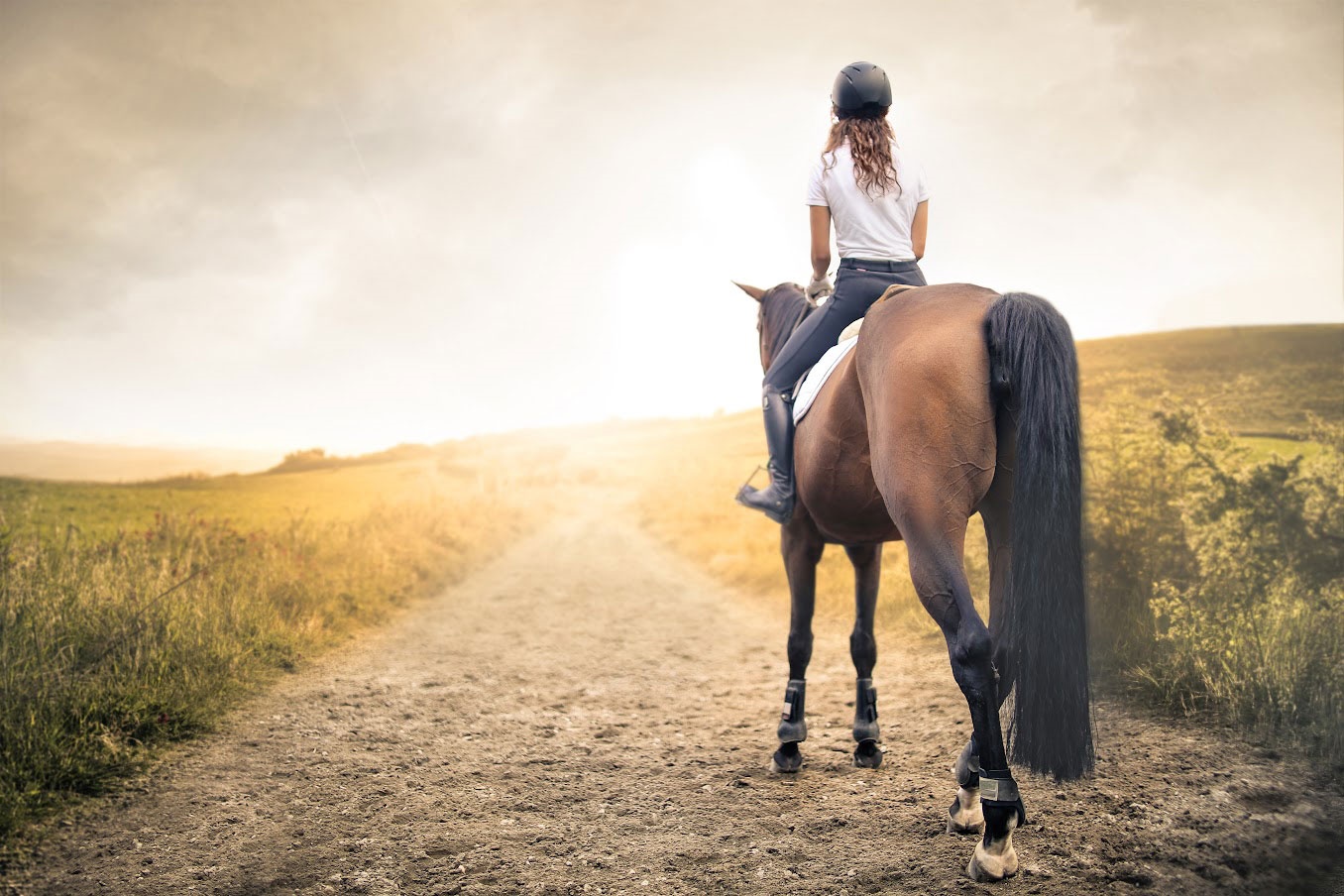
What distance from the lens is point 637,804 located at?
4246 mm

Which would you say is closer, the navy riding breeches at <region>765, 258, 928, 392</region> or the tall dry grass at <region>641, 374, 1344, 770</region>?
the navy riding breeches at <region>765, 258, 928, 392</region>

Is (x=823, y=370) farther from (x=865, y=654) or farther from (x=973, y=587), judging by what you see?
(x=973, y=587)

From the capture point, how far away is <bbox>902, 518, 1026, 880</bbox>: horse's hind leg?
3121 millimetres

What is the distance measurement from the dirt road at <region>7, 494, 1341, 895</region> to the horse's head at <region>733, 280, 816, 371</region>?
311 centimetres

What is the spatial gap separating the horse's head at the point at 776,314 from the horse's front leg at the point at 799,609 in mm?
1625

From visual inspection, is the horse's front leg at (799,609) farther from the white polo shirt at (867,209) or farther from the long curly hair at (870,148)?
the long curly hair at (870,148)

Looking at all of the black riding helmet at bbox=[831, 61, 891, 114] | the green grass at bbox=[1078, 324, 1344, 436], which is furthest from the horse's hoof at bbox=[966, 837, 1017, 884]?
the black riding helmet at bbox=[831, 61, 891, 114]

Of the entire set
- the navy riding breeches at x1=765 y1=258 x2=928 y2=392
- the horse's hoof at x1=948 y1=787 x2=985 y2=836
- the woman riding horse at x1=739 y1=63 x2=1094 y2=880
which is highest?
the navy riding breeches at x1=765 y1=258 x2=928 y2=392

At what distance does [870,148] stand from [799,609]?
10.0 ft

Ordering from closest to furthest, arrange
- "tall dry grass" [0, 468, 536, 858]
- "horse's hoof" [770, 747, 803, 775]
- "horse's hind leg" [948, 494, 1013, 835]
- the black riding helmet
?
1. "horse's hind leg" [948, 494, 1013, 835]
2. the black riding helmet
3. "tall dry grass" [0, 468, 536, 858]
4. "horse's hoof" [770, 747, 803, 775]

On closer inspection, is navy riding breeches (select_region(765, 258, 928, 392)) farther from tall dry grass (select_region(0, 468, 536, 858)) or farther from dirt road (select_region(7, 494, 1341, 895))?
tall dry grass (select_region(0, 468, 536, 858))

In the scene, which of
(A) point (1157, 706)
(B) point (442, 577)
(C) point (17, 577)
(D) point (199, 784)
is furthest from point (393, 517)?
(A) point (1157, 706)

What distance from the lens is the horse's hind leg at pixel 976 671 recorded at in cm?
312

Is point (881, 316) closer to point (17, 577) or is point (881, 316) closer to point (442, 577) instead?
point (17, 577)
